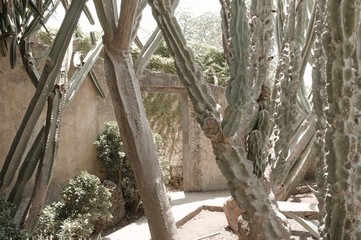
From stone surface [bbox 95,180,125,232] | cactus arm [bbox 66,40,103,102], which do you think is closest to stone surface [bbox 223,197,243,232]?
stone surface [bbox 95,180,125,232]

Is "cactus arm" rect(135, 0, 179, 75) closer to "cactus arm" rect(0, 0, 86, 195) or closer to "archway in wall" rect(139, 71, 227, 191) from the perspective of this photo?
"cactus arm" rect(0, 0, 86, 195)

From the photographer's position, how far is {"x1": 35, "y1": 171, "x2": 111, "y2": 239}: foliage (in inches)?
193

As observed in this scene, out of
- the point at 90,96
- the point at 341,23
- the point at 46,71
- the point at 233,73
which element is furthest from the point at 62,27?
the point at 90,96

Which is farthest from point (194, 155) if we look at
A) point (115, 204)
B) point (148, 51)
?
point (148, 51)

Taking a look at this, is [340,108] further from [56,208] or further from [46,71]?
[56,208]

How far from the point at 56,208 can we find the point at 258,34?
3717mm

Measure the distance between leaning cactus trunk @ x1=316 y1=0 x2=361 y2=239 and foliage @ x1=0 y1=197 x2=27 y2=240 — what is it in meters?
2.67

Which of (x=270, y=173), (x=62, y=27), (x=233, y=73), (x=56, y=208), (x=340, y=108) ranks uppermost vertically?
(x=62, y=27)

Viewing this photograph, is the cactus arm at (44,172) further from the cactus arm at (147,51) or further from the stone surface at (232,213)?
the stone surface at (232,213)

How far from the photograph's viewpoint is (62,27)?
140 inches

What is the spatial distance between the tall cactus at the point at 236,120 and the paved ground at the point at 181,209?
3388mm

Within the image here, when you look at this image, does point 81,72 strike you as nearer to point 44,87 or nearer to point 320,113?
point 44,87

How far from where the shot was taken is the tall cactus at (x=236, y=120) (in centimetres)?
197

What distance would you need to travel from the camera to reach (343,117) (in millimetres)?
1697
